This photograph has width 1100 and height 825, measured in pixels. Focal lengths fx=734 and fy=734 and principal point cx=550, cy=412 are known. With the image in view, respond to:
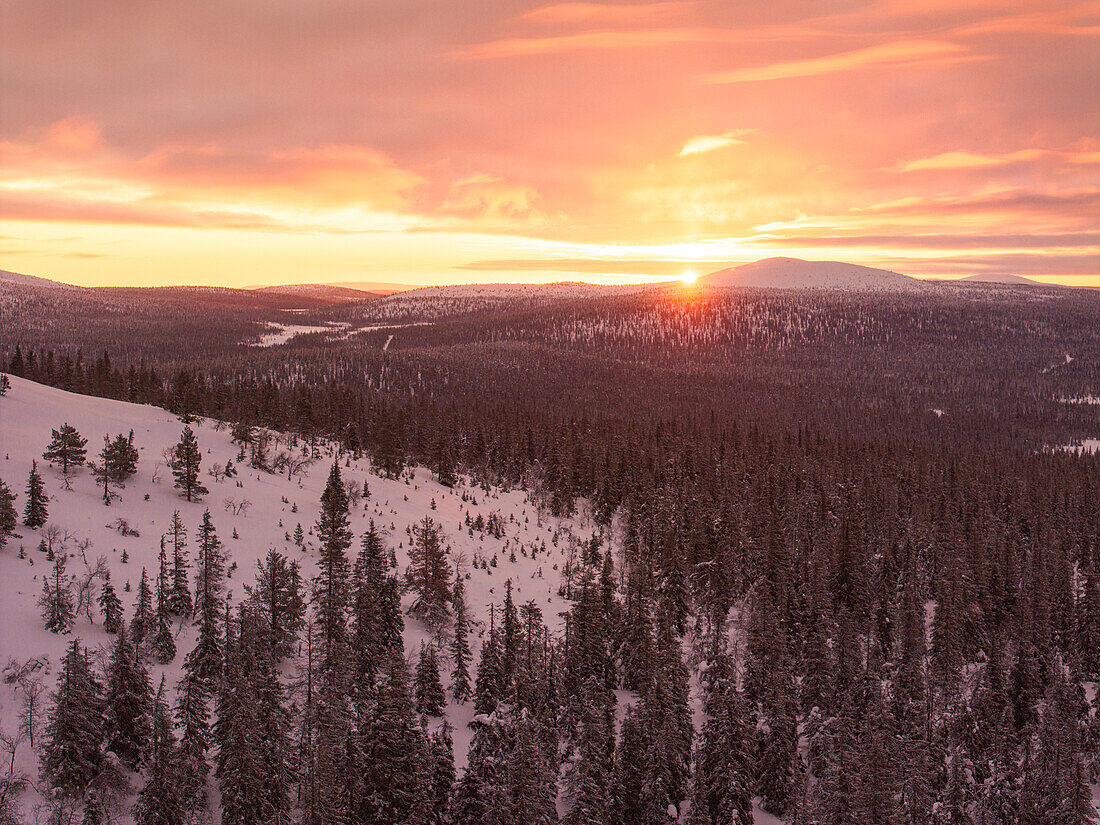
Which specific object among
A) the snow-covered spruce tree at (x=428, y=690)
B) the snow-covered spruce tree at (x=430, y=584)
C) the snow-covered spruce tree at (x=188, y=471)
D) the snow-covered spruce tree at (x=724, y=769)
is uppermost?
the snow-covered spruce tree at (x=188, y=471)

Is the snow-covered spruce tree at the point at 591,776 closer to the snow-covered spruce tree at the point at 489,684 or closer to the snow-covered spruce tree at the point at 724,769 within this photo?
the snow-covered spruce tree at the point at 724,769

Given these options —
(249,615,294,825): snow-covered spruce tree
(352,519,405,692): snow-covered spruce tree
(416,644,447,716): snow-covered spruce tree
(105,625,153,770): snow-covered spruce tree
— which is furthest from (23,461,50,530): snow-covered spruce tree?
(416,644,447,716): snow-covered spruce tree

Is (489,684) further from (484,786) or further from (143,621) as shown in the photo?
(143,621)

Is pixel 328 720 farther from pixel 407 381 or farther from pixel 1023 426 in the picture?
pixel 1023 426

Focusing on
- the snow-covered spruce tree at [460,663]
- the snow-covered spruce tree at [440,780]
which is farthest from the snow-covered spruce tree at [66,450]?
the snow-covered spruce tree at [440,780]

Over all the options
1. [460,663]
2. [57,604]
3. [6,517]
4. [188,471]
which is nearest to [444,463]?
[188,471]

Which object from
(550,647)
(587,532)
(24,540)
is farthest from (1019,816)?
(24,540)

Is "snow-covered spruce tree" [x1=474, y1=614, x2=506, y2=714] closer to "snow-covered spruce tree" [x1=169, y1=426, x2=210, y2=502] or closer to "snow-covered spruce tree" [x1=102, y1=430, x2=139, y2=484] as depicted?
"snow-covered spruce tree" [x1=169, y1=426, x2=210, y2=502]
